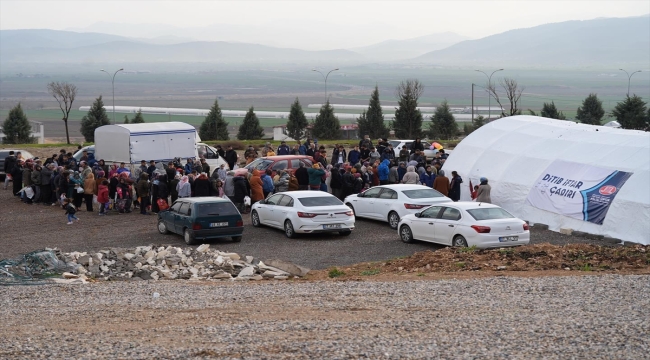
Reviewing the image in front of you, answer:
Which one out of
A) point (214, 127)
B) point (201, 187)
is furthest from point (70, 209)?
point (214, 127)

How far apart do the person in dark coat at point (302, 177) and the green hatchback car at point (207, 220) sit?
5.60 m

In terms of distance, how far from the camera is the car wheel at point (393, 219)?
2312 cm

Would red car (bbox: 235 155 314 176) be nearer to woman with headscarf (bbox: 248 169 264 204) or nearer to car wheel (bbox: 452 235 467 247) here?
woman with headscarf (bbox: 248 169 264 204)

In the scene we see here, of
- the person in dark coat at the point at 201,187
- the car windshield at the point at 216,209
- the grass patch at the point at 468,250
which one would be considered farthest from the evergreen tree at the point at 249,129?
the grass patch at the point at 468,250

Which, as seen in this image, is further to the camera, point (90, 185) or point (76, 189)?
point (76, 189)

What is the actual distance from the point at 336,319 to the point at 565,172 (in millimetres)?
15260

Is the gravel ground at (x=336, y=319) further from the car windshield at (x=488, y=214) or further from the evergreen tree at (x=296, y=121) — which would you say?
the evergreen tree at (x=296, y=121)

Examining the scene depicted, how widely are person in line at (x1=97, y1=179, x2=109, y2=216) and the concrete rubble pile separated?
278 inches

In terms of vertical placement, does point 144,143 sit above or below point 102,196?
above

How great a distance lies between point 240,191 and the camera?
2564cm

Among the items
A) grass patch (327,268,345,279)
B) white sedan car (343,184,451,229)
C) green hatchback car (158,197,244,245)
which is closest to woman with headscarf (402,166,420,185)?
white sedan car (343,184,451,229)

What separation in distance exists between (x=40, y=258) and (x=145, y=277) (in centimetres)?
230

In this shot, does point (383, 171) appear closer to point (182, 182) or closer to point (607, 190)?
point (182, 182)

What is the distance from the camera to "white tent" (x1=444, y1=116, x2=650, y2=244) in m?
22.1
